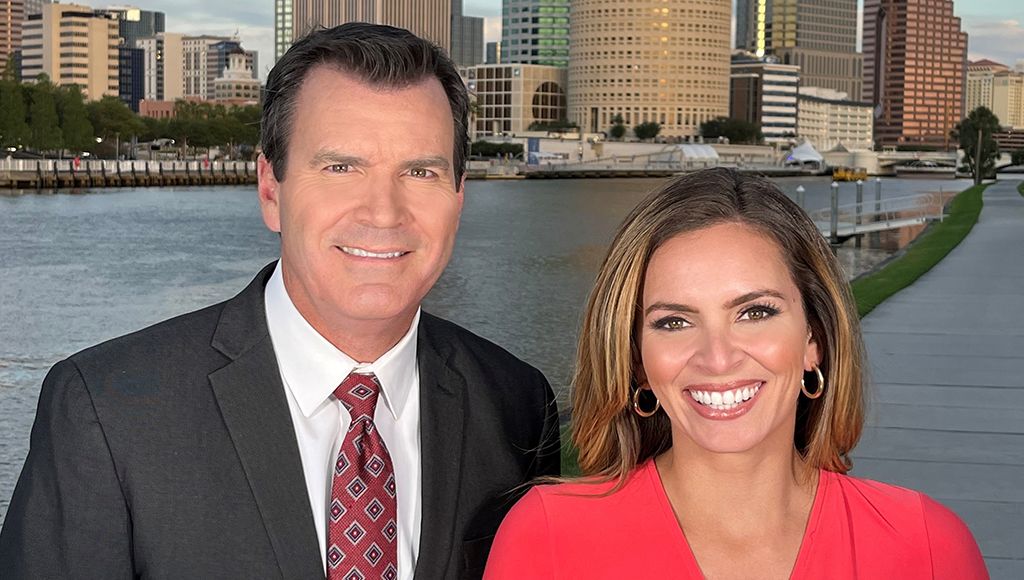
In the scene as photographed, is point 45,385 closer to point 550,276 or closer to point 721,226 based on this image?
point 721,226

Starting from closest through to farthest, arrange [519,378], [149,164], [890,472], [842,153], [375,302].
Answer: [375,302]
[519,378]
[890,472]
[149,164]
[842,153]

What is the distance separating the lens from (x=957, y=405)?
862cm

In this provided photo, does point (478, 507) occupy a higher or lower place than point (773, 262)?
lower

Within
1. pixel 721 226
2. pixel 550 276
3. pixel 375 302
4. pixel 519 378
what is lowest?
pixel 550 276

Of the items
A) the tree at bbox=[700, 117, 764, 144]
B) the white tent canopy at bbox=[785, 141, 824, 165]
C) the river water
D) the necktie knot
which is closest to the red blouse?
the necktie knot

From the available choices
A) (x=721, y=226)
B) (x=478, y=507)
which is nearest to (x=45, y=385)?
(x=478, y=507)

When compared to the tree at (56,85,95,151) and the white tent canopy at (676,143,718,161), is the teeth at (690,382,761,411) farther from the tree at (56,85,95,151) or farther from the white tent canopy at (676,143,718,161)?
the white tent canopy at (676,143,718,161)

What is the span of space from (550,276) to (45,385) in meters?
30.0

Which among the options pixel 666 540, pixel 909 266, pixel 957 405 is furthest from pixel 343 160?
pixel 909 266

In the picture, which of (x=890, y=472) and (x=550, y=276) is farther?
(x=550, y=276)

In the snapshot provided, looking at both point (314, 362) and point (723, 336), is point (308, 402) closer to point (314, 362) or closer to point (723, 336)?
point (314, 362)

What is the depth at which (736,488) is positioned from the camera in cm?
281

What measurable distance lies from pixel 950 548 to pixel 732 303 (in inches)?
26.9

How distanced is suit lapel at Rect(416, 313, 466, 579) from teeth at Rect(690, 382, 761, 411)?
25.4 inches
